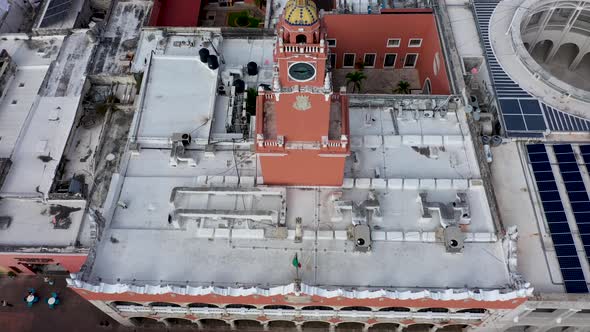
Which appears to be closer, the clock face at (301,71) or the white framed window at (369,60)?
the clock face at (301,71)

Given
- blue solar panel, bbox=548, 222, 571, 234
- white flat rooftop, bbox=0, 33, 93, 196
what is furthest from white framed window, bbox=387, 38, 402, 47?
white flat rooftop, bbox=0, 33, 93, 196

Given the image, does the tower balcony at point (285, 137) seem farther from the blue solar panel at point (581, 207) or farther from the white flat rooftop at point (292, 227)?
the blue solar panel at point (581, 207)

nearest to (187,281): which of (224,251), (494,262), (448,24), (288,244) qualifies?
(224,251)

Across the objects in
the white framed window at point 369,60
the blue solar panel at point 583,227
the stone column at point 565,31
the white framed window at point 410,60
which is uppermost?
the stone column at point 565,31

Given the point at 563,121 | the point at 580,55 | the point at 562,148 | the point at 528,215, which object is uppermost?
the point at 580,55

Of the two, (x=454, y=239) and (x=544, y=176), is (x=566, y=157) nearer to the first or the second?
(x=544, y=176)

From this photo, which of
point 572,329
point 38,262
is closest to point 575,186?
point 572,329

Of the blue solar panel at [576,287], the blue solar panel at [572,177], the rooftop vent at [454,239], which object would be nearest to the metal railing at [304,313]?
the rooftop vent at [454,239]

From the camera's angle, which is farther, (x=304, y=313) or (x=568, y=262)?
(x=304, y=313)
